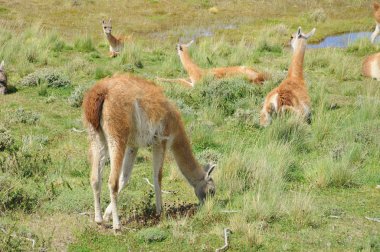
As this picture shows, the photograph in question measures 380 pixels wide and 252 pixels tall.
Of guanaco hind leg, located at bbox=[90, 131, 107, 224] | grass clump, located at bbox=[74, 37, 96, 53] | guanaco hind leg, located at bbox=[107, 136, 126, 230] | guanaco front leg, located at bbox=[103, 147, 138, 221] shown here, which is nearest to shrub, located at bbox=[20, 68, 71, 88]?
grass clump, located at bbox=[74, 37, 96, 53]

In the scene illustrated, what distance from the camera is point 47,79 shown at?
12523 mm

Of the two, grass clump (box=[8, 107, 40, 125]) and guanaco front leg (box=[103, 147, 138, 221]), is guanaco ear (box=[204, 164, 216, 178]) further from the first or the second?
grass clump (box=[8, 107, 40, 125])

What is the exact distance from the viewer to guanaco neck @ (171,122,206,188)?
6.53 metres

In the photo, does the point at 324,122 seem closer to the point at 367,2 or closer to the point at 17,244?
the point at 17,244

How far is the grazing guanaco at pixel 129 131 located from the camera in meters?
5.82

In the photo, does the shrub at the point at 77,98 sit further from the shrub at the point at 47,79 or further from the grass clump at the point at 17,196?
the grass clump at the point at 17,196

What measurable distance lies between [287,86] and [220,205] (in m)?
4.01

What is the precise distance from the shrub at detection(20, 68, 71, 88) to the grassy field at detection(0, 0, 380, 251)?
29mm

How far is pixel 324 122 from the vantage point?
9.93 m

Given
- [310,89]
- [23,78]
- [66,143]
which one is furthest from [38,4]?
[66,143]

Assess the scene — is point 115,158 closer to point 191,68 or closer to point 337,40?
point 191,68

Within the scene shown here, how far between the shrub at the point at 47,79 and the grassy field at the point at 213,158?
3 cm

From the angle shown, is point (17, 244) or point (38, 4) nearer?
point (17, 244)

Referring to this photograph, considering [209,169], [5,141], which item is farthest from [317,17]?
[209,169]
